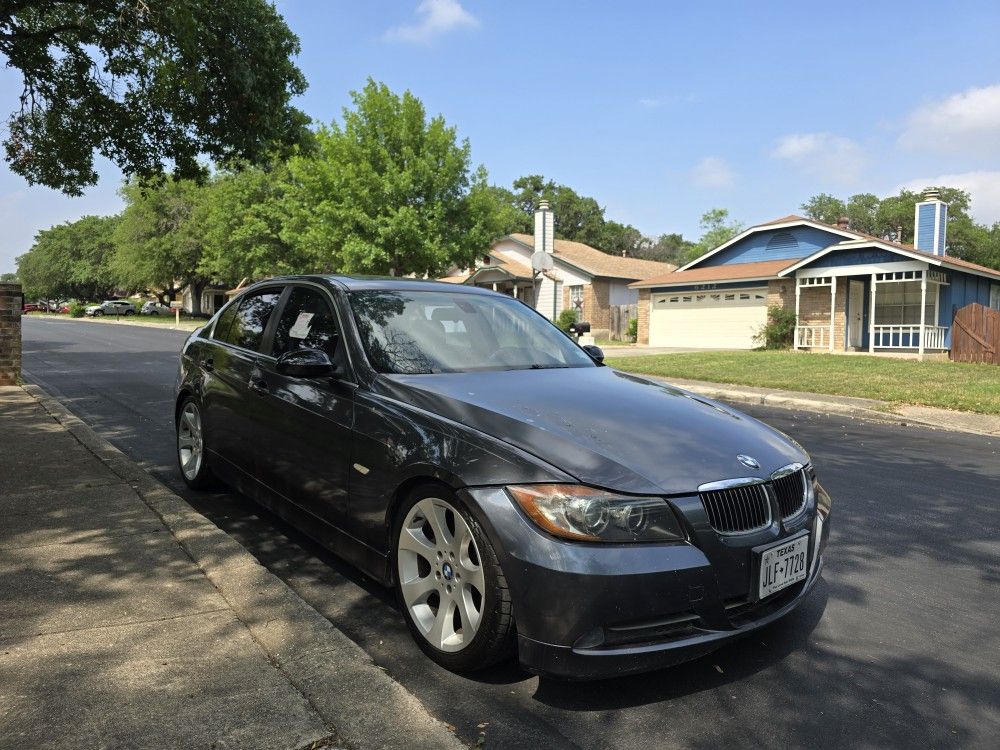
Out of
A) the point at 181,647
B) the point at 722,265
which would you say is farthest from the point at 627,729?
the point at 722,265

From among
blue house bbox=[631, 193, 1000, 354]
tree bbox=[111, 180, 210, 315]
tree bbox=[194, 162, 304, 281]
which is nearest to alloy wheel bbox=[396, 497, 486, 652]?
blue house bbox=[631, 193, 1000, 354]

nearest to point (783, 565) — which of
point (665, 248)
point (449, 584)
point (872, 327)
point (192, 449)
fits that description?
point (449, 584)

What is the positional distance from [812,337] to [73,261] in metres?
95.9

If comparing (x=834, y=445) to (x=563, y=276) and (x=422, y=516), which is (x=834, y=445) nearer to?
(x=422, y=516)

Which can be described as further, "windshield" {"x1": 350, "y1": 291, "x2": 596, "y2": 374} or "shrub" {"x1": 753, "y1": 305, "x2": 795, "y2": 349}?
"shrub" {"x1": 753, "y1": 305, "x2": 795, "y2": 349}

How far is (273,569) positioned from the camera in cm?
403

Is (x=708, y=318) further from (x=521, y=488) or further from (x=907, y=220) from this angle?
(x=907, y=220)

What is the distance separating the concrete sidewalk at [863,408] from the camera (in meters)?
10.0

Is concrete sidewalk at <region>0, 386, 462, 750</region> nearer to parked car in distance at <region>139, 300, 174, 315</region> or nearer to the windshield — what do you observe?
the windshield

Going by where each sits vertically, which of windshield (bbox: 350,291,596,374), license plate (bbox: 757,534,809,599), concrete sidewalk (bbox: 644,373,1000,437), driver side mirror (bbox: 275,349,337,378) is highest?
windshield (bbox: 350,291,596,374)

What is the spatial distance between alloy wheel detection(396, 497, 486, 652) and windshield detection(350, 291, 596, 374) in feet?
2.87

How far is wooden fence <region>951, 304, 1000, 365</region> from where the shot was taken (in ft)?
66.0

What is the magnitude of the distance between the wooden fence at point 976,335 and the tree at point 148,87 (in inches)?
734

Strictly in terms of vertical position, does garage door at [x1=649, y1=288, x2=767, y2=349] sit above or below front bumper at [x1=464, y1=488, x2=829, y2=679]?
above
